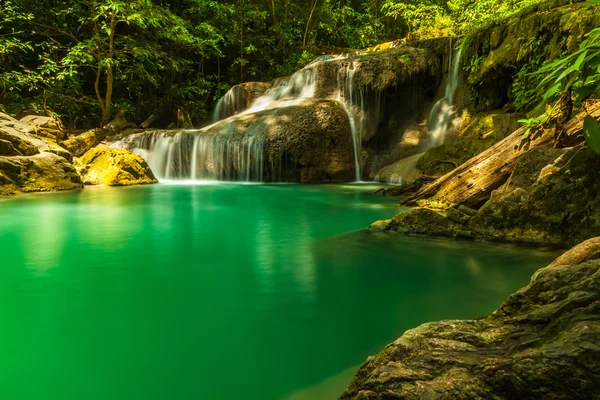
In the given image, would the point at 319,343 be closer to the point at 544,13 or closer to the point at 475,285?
the point at 475,285

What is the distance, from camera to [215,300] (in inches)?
111

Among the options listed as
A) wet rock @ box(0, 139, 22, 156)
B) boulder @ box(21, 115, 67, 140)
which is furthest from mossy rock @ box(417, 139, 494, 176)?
boulder @ box(21, 115, 67, 140)

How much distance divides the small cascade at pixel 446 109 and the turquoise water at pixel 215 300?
8.05 metres

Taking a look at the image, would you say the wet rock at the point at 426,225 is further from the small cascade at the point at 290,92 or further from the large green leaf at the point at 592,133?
the small cascade at the point at 290,92

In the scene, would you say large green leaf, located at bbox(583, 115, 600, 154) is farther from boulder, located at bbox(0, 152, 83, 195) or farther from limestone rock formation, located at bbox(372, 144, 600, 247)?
boulder, located at bbox(0, 152, 83, 195)

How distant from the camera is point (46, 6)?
15234 mm

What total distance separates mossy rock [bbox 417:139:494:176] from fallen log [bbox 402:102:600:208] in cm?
314

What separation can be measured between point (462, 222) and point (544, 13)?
672 cm

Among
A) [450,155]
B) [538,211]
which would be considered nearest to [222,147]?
[450,155]

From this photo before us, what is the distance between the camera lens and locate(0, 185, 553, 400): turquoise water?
185 cm

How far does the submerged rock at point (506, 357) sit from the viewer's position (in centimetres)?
106

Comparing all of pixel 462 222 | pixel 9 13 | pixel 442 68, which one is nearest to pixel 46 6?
pixel 9 13

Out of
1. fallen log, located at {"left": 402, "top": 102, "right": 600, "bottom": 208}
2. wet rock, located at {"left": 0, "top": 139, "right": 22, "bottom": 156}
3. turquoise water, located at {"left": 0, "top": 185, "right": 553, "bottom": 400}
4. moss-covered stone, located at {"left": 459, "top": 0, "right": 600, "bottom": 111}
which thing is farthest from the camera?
wet rock, located at {"left": 0, "top": 139, "right": 22, "bottom": 156}

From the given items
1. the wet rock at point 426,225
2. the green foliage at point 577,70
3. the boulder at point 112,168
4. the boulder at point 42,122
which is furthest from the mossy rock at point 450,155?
the boulder at point 42,122
